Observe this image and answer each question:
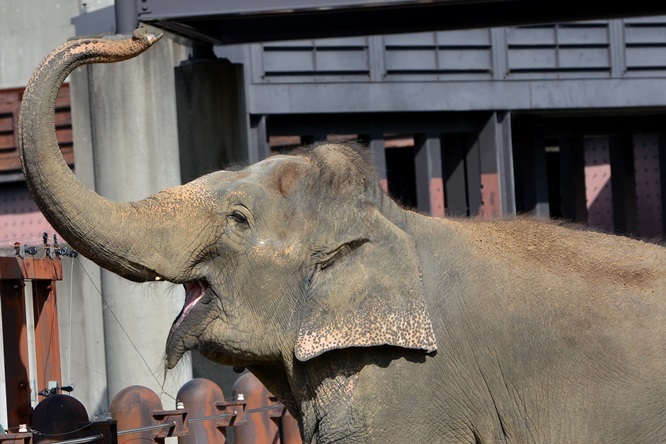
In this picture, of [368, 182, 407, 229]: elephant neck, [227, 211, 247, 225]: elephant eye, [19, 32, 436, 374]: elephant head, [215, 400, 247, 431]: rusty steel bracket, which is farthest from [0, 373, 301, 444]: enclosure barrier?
[368, 182, 407, 229]: elephant neck

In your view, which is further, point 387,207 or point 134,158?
point 134,158

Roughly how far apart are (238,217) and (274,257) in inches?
6.1

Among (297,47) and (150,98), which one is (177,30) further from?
(297,47)

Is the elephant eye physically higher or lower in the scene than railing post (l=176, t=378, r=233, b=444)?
higher

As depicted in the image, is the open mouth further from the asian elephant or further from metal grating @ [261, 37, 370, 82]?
metal grating @ [261, 37, 370, 82]

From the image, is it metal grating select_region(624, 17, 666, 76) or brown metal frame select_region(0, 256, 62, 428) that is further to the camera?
metal grating select_region(624, 17, 666, 76)

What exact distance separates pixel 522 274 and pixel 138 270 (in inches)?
42.8

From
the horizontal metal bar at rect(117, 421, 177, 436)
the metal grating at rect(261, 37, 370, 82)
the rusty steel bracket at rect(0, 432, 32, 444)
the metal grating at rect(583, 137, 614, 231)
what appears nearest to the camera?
the rusty steel bracket at rect(0, 432, 32, 444)

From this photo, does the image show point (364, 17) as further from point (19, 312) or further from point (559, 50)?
point (559, 50)

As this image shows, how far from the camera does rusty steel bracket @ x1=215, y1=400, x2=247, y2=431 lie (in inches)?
259

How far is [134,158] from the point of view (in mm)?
10469

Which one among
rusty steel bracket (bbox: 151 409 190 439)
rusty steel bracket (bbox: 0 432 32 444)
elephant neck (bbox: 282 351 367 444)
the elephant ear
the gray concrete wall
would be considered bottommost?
rusty steel bracket (bbox: 151 409 190 439)

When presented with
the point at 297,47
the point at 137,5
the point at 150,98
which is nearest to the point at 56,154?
the point at 137,5

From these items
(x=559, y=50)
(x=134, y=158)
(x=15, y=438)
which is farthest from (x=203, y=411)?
(x=559, y=50)
